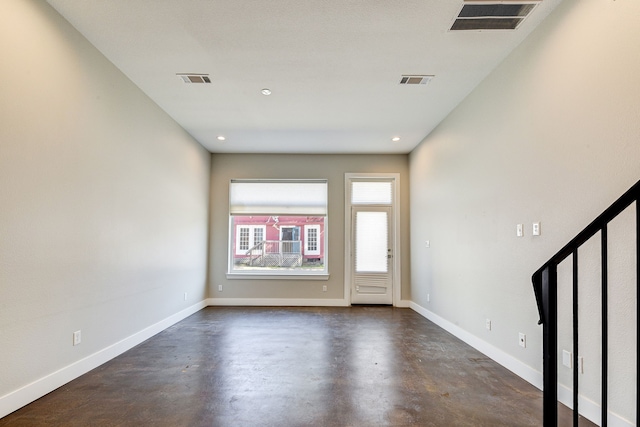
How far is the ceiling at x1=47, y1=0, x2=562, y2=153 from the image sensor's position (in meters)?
2.52

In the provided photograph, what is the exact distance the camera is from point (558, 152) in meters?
2.50

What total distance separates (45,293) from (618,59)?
4185mm

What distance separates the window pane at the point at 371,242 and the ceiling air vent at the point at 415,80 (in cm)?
310

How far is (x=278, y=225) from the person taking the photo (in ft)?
21.1

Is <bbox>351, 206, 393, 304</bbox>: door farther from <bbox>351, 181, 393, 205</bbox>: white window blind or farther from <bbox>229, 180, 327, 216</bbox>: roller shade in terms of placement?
<bbox>229, 180, 327, 216</bbox>: roller shade

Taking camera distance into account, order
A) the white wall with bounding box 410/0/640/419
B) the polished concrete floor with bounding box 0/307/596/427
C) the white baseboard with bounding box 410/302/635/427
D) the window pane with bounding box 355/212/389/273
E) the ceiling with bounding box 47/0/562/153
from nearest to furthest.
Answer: the white wall with bounding box 410/0/640/419, the white baseboard with bounding box 410/302/635/427, the polished concrete floor with bounding box 0/307/596/427, the ceiling with bounding box 47/0/562/153, the window pane with bounding box 355/212/389/273

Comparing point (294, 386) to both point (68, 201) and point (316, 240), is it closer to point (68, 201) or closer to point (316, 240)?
point (68, 201)

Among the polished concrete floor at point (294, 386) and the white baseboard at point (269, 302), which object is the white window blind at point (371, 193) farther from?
the polished concrete floor at point (294, 386)

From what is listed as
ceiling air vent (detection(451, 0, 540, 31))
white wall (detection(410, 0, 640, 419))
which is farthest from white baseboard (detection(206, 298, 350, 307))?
ceiling air vent (detection(451, 0, 540, 31))

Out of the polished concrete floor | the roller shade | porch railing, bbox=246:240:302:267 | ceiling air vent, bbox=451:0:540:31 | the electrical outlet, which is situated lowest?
the polished concrete floor

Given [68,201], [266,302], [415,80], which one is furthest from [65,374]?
[415,80]

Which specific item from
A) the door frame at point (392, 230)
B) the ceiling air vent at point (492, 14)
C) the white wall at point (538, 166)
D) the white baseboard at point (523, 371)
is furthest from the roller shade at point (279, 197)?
the ceiling air vent at point (492, 14)

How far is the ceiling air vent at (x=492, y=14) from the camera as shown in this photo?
2.39 metres

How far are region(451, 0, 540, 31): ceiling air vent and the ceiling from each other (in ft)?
0.22
